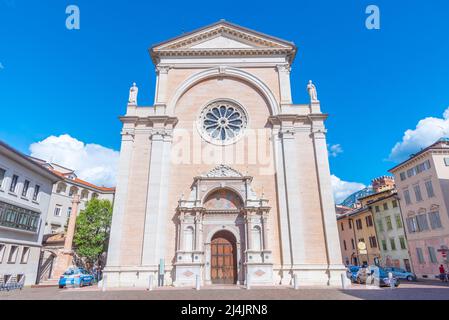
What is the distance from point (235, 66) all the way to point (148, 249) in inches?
668

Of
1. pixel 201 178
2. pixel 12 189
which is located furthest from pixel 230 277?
pixel 12 189

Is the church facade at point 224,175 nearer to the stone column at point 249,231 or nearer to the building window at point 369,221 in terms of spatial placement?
the stone column at point 249,231

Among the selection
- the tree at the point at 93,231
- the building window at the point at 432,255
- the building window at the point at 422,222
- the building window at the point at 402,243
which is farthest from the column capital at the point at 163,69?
the building window at the point at 402,243

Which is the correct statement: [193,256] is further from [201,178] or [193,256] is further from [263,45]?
[263,45]

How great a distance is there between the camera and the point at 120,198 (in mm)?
20703

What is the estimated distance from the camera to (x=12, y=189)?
2353 centimetres

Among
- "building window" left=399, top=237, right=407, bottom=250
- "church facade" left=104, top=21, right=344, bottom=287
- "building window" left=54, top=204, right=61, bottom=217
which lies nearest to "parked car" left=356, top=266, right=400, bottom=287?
"church facade" left=104, top=21, right=344, bottom=287

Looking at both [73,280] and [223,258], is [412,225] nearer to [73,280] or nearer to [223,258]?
[223,258]

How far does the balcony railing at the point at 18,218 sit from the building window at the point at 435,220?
3878 centimetres

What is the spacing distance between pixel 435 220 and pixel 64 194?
158 feet

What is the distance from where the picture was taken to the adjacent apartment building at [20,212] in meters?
22.2

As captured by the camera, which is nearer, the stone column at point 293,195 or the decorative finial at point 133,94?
the stone column at point 293,195

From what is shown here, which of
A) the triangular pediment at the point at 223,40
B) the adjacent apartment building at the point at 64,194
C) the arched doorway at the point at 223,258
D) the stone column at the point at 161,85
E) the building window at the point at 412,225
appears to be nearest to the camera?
the arched doorway at the point at 223,258

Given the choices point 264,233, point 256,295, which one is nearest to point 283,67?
point 264,233
